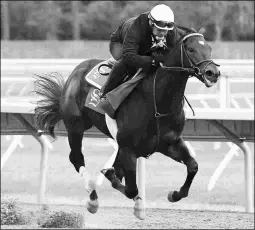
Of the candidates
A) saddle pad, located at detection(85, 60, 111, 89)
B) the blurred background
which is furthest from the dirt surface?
the blurred background

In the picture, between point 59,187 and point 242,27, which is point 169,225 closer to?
point 59,187

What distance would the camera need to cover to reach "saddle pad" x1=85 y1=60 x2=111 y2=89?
23.0 feet

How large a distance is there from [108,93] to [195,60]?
91 centimetres

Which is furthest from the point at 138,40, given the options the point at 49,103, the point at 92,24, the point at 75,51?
the point at 92,24

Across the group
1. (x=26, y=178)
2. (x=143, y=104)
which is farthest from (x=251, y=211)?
(x=26, y=178)

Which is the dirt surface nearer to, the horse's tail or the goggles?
the horse's tail

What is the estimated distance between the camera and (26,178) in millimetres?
10625

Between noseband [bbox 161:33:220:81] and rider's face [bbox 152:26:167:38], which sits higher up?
rider's face [bbox 152:26:167:38]

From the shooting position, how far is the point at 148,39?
21.0 ft

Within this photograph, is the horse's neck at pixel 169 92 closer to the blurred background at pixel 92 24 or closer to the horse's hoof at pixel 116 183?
the horse's hoof at pixel 116 183

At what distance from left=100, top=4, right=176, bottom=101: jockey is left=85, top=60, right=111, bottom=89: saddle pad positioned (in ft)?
1.52

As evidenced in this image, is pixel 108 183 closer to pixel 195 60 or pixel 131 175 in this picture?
pixel 131 175

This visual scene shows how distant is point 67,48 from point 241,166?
1483cm

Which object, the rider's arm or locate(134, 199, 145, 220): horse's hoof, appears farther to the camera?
locate(134, 199, 145, 220): horse's hoof
